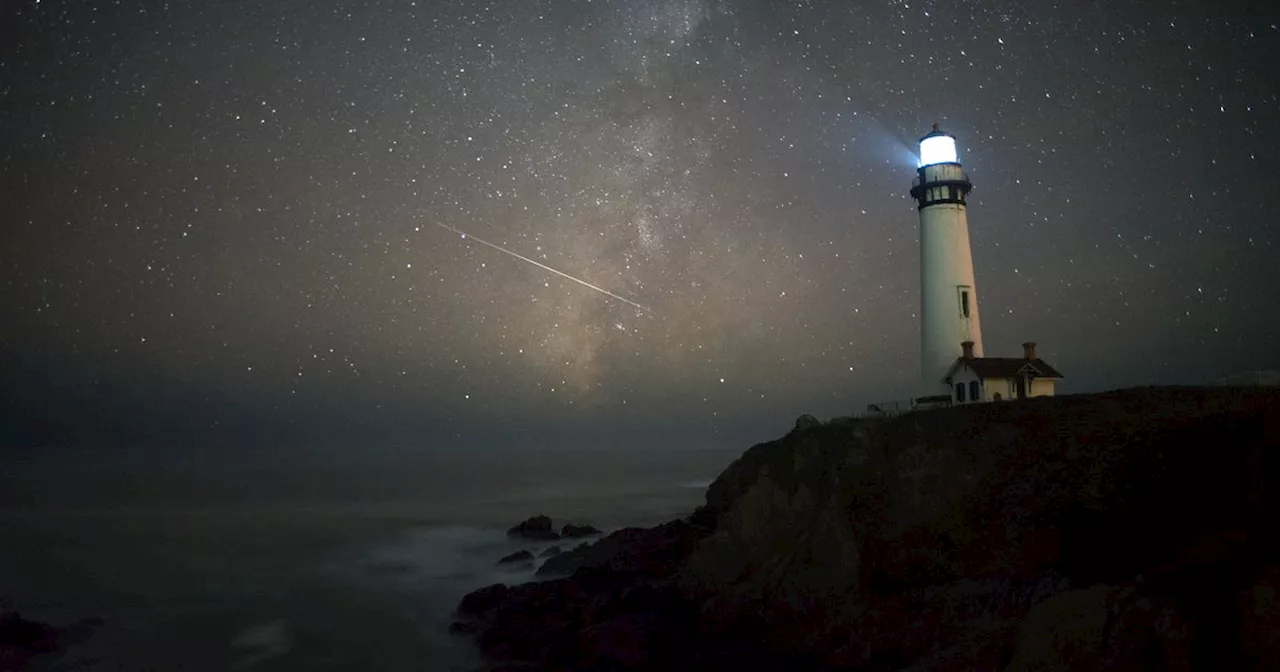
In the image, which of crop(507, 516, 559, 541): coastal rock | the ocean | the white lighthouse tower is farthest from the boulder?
the white lighthouse tower

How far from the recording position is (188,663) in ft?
64.7

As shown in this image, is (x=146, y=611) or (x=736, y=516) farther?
(x=146, y=611)

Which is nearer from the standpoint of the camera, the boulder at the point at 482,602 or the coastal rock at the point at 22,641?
the coastal rock at the point at 22,641

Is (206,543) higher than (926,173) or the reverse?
the reverse

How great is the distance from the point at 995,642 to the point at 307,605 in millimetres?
24005

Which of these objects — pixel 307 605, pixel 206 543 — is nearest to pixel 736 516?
pixel 307 605

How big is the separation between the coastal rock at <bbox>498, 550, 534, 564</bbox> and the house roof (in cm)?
1947

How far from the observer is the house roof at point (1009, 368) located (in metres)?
22.9

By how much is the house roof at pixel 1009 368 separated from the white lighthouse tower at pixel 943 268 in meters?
1.61

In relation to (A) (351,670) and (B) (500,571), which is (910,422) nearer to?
(A) (351,670)

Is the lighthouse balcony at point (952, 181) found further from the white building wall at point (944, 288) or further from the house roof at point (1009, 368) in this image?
the house roof at point (1009, 368)

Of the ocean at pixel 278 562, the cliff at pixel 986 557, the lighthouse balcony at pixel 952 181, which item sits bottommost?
the ocean at pixel 278 562

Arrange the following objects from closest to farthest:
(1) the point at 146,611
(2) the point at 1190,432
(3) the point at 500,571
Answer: (2) the point at 1190,432, (1) the point at 146,611, (3) the point at 500,571

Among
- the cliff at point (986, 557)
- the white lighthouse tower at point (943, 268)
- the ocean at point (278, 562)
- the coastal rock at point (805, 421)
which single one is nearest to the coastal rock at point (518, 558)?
the ocean at point (278, 562)
